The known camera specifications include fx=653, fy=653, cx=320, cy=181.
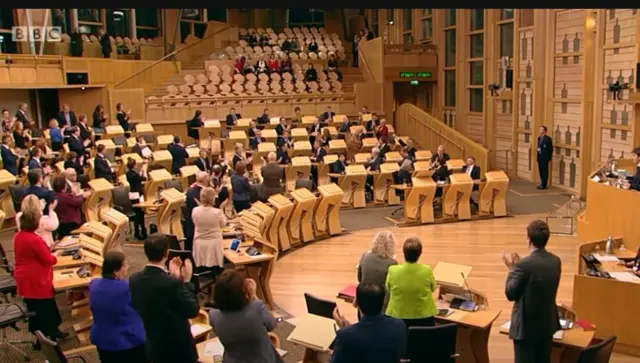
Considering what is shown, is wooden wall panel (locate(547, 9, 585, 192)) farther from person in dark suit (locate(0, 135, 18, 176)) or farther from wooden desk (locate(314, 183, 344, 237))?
person in dark suit (locate(0, 135, 18, 176))

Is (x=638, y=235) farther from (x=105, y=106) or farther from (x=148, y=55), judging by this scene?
(x=148, y=55)

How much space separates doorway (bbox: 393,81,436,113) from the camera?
22391mm

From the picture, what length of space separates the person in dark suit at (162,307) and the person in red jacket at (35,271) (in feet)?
6.13

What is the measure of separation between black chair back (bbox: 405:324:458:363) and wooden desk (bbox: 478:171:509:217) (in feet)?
26.8

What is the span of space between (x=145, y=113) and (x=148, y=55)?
12.4 ft

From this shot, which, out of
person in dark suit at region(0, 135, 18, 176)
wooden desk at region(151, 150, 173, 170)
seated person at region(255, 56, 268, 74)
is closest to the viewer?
person in dark suit at region(0, 135, 18, 176)

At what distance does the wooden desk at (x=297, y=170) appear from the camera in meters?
13.9

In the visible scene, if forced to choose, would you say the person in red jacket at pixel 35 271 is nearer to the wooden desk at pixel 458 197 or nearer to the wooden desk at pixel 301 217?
the wooden desk at pixel 301 217

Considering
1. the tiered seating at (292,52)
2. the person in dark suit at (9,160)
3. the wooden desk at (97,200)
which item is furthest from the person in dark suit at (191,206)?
the tiered seating at (292,52)

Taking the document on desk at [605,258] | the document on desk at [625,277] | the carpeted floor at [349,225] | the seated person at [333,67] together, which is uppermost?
the seated person at [333,67]

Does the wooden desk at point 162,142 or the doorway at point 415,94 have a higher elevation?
the doorway at point 415,94

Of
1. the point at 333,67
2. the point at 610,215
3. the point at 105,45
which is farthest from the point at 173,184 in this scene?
the point at 333,67

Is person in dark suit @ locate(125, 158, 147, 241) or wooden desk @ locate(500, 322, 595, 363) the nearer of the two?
wooden desk @ locate(500, 322, 595, 363)

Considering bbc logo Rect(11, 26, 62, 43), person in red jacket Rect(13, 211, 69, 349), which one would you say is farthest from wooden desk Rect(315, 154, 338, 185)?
bbc logo Rect(11, 26, 62, 43)
